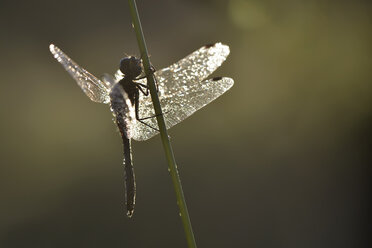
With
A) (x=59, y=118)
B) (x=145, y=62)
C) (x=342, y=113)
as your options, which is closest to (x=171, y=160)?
(x=145, y=62)

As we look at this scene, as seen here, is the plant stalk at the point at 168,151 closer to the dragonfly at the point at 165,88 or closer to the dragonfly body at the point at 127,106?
the dragonfly body at the point at 127,106

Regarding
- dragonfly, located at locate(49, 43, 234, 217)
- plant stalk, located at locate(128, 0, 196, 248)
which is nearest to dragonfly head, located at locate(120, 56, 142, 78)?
dragonfly, located at locate(49, 43, 234, 217)

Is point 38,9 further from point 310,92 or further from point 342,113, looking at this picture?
point 342,113

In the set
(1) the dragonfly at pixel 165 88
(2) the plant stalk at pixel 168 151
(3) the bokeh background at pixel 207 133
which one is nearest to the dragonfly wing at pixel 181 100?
(1) the dragonfly at pixel 165 88

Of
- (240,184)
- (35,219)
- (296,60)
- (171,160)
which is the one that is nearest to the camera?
(171,160)

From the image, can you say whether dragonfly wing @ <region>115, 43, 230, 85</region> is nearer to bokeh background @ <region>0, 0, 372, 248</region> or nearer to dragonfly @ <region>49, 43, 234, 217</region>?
dragonfly @ <region>49, 43, 234, 217</region>

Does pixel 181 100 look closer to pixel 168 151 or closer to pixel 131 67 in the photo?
pixel 131 67

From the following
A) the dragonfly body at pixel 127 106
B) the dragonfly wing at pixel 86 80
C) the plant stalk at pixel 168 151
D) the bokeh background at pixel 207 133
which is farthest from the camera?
the bokeh background at pixel 207 133
